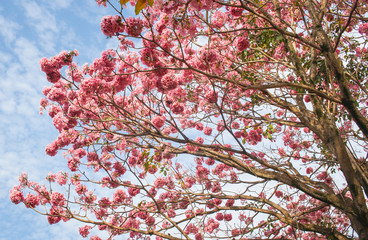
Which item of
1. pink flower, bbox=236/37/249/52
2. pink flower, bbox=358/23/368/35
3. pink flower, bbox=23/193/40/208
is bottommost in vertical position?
pink flower, bbox=23/193/40/208

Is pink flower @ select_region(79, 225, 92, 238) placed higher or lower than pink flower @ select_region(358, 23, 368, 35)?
lower

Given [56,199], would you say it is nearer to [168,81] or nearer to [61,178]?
[61,178]

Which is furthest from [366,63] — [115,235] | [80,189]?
[80,189]

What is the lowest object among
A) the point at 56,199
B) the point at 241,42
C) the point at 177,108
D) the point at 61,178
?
the point at 56,199

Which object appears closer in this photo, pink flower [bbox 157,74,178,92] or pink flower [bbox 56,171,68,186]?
pink flower [bbox 157,74,178,92]

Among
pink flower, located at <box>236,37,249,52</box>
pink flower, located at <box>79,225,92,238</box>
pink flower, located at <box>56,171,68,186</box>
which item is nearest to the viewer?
pink flower, located at <box>236,37,249,52</box>

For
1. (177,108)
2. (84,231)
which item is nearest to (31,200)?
(84,231)

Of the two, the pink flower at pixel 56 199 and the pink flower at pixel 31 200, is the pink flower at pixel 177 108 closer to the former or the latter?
the pink flower at pixel 56 199

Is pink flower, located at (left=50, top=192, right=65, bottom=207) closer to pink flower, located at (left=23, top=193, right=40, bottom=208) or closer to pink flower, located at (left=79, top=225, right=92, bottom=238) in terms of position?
pink flower, located at (left=23, top=193, right=40, bottom=208)

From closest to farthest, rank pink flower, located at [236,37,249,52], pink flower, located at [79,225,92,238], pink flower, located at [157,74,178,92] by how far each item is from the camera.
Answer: pink flower, located at [157,74,178,92], pink flower, located at [236,37,249,52], pink flower, located at [79,225,92,238]

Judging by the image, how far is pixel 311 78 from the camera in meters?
4.76

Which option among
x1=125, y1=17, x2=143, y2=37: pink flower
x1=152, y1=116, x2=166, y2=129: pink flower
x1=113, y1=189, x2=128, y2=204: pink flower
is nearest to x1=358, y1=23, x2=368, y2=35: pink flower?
x1=152, y1=116, x2=166, y2=129: pink flower

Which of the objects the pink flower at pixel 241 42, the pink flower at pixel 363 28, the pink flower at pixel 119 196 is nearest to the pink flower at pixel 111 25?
the pink flower at pixel 241 42

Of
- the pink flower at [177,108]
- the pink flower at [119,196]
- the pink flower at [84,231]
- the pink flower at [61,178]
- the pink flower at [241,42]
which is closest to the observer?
the pink flower at [241,42]
